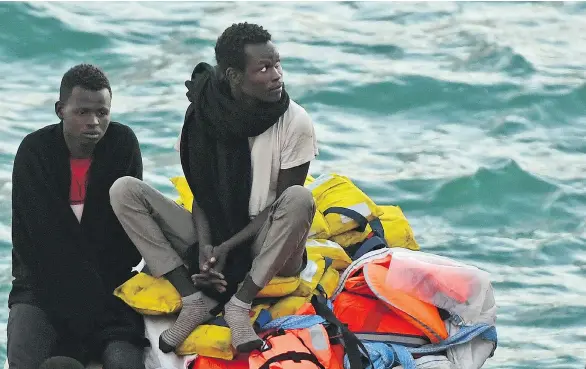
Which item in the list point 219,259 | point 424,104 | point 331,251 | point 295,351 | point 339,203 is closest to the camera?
point 295,351

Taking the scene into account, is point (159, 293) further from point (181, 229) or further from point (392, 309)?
point (392, 309)

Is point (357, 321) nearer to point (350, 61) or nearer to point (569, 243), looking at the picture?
point (569, 243)

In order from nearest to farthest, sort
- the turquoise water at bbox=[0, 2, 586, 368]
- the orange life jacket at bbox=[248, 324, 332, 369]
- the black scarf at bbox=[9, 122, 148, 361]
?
the orange life jacket at bbox=[248, 324, 332, 369], the black scarf at bbox=[9, 122, 148, 361], the turquoise water at bbox=[0, 2, 586, 368]

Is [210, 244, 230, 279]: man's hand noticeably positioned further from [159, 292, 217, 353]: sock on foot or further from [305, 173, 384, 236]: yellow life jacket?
[305, 173, 384, 236]: yellow life jacket

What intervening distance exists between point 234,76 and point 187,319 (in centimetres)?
96

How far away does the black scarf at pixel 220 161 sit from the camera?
19.0ft

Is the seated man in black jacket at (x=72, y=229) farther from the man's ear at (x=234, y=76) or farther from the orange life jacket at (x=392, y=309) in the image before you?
the orange life jacket at (x=392, y=309)

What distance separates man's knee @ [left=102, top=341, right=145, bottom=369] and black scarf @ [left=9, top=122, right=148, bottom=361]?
0.15 feet

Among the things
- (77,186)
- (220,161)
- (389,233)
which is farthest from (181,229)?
(389,233)

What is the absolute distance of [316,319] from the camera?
5.73 m

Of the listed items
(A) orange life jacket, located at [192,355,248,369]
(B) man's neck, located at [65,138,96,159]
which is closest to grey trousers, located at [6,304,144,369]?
(A) orange life jacket, located at [192,355,248,369]

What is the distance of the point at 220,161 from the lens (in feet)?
19.2

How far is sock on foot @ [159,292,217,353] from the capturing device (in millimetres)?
5719

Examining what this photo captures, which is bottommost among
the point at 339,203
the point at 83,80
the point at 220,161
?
the point at 339,203
